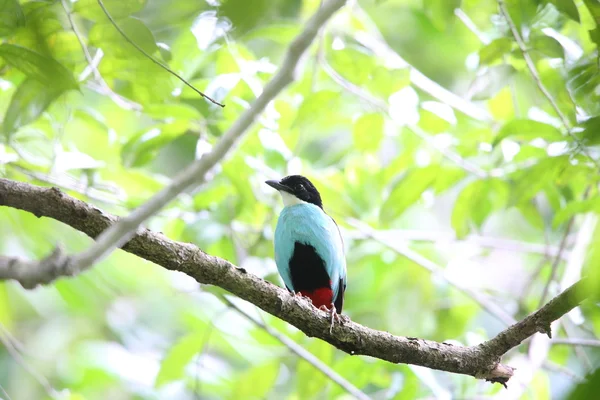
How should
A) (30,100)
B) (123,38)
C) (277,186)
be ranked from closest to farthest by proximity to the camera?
(123,38), (30,100), (277,186)

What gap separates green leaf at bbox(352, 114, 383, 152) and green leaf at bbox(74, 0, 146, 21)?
7.07 ft

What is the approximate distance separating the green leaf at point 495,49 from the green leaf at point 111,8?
204 cm

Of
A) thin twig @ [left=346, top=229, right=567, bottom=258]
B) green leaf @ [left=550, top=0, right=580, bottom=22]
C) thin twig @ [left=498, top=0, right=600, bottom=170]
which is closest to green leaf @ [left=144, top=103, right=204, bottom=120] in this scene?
thin twig @ [left=498, top=0, right=600, bottom=170]

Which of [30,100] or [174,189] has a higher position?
[174,189]

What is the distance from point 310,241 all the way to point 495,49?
1986mm

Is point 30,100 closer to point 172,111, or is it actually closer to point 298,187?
point 172,111

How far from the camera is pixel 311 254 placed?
508 cm

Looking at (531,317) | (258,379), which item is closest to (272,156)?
(258,379)

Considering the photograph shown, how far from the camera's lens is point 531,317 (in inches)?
124

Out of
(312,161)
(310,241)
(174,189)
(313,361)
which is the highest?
(174,189)

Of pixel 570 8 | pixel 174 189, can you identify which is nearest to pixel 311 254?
pixel 570 8

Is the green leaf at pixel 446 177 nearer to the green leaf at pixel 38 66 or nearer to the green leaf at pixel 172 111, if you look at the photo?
the green leaf at pixel 172 111

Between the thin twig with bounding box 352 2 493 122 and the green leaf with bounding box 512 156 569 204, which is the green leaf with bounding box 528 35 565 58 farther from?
the thin twig with bounding box 352 2 493 122

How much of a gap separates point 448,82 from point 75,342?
6043mm
